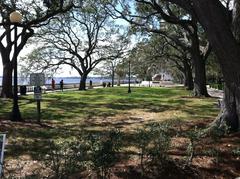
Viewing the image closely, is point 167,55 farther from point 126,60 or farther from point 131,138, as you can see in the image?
point 131,138

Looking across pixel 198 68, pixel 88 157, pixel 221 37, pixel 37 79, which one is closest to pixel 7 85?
pixel 198 68

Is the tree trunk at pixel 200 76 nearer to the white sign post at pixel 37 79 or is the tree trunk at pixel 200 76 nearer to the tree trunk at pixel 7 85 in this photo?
the tree trunk at pixel 7 85

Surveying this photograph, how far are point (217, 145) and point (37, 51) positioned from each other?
4963 centimetres

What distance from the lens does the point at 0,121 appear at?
52.9 feet

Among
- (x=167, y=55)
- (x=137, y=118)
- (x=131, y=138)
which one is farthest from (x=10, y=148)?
(x=167, y=55)

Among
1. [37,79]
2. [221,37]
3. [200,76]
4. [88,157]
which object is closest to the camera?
[88,157]

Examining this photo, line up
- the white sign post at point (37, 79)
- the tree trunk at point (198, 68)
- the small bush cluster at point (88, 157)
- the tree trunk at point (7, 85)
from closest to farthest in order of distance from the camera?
the small bush cluster at point (88, 157), the white sign post at point (37, 79), the tree trunk at point (7, 85), the tree trunk at point (198, 68)

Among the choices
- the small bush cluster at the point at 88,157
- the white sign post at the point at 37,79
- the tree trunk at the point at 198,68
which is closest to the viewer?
the small bush cluster at the point at 88,157

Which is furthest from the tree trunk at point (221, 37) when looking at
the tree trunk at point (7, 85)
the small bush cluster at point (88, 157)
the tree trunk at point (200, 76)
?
the tree trunk at point (200, 76)

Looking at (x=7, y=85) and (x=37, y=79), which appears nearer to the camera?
(x=37, y=79)

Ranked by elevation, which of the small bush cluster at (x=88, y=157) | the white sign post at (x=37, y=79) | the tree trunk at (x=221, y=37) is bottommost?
the small bush cluster at (x=88, y=157)

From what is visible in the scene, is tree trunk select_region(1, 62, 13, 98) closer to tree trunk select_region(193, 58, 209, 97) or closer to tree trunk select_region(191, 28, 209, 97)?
tree trunk select_region(191, 28, 209, 97)

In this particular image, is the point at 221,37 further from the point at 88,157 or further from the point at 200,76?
the point at 200,76

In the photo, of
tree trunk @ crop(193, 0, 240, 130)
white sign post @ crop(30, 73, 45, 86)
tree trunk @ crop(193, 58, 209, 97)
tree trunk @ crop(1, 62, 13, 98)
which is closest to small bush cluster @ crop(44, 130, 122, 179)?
tree trunk @ crop(193, 0, 240, 130)
